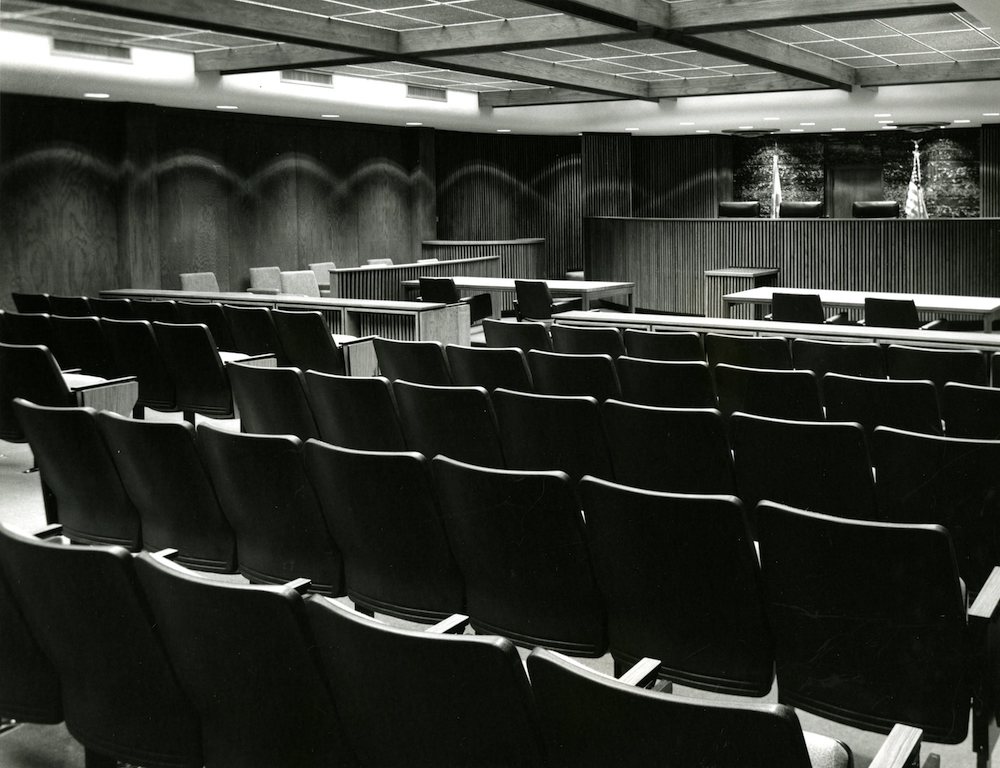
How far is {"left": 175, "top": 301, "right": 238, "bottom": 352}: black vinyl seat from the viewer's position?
25.7 feet

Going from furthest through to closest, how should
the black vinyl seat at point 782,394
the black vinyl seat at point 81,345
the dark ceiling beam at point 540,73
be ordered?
the dark ceiling beam at point 540,73 < the black vinyl seat at point 81,345 < the black vinyl seat at point 782,394

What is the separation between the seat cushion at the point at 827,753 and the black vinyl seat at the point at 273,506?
155cm

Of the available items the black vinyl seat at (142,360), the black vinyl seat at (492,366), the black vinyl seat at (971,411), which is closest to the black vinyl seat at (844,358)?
the black vinyl seat at (971,411)

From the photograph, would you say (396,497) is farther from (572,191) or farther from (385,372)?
(572,191)

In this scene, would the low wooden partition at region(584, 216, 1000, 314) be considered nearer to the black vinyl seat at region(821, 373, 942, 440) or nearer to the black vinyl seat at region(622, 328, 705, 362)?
the black vinyl seat at region(622, 328, 705, 362)

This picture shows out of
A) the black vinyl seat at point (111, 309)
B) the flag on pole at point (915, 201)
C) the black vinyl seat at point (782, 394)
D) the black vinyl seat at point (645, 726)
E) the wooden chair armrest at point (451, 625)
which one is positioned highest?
the flag on pole at point (915, 201)

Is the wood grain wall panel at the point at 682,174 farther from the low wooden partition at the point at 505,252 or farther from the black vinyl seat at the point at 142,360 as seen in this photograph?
the black vinyl seat at the point at 142,360

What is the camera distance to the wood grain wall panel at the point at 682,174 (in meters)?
19.3

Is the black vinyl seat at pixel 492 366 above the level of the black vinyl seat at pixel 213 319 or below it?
below

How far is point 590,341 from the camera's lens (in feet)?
21.3

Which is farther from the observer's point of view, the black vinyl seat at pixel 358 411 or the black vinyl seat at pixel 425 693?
the black vinyl seat at pixel 358 411

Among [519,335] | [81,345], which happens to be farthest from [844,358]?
[81,345]

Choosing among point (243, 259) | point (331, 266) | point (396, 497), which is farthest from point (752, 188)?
point (396, 497)

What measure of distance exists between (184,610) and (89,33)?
806 centimetres
